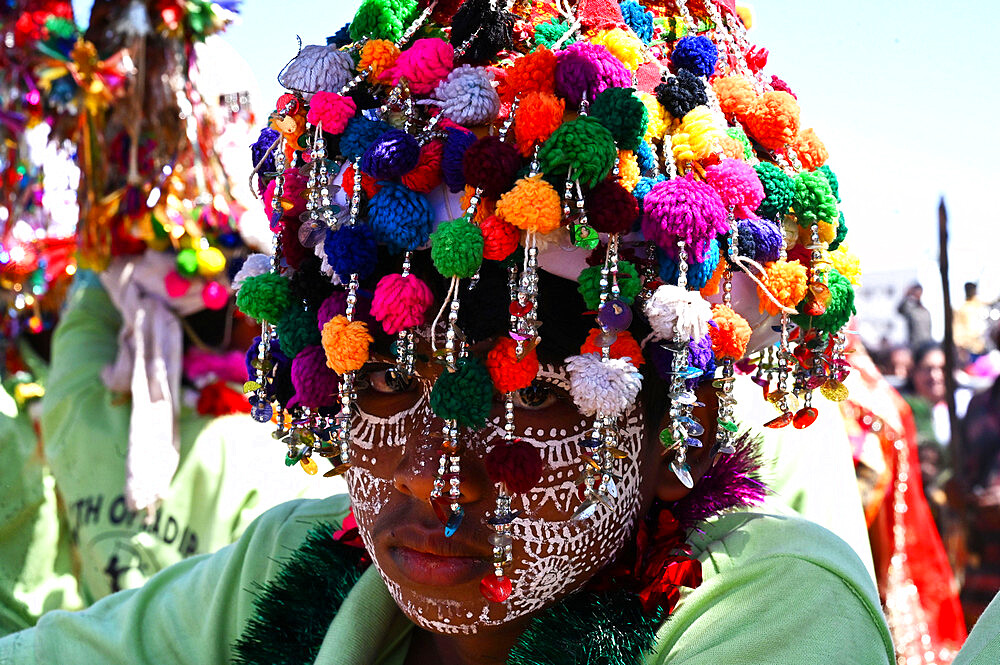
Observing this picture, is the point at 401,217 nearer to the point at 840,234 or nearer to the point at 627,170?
the point at 627,170

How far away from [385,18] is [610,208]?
19.4 inches

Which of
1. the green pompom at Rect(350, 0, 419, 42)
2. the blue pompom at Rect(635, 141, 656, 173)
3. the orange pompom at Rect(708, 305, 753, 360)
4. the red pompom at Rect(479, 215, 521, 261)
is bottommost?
the orange pompom at Rect(708, 305, 753, 360)

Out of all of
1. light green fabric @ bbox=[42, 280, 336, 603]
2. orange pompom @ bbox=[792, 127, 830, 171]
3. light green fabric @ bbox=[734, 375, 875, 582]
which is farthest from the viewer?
light green fabric @ bbox=[42, 280, 336, 603]

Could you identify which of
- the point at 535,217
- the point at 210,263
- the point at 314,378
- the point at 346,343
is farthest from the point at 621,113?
the point at 210,263

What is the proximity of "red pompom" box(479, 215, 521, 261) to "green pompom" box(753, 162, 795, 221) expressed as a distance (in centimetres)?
39

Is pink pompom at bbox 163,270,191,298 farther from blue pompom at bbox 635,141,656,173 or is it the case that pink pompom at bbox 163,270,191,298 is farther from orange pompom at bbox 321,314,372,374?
blue pompom at bbox 635,141,656,173

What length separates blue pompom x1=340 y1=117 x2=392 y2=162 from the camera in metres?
1.55

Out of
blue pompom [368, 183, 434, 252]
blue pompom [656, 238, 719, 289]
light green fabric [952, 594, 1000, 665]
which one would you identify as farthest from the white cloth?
light green fabric [952, 594, 1000, 665]

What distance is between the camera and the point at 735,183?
60.0 inches

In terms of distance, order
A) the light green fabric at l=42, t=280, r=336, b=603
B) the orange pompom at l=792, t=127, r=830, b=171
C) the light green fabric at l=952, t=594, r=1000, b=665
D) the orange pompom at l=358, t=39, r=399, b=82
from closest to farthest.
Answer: the light green fabric at l=952, t=594, r=1000, b=665
the orange pompom at l=358, t=39, r=399, b=82
the orange pompom at l=792, t=127, r=830, b=171
the light green fabric at l=42, t=280, r=336, b=603

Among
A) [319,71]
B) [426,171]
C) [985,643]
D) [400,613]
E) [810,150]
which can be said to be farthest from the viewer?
[400,613]

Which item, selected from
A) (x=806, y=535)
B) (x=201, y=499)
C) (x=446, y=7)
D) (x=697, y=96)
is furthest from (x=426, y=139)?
(x=201, y=499)

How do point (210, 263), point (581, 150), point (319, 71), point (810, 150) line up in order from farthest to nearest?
point (210, 263) < point (810, 150) < point (319, 71) < point (581, 150)

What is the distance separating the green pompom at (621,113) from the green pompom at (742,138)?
185 millimetres
